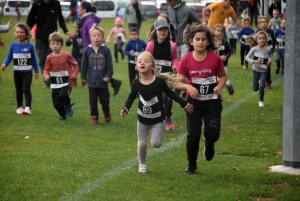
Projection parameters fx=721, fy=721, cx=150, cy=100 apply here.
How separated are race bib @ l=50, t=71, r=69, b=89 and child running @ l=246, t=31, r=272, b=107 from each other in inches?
160

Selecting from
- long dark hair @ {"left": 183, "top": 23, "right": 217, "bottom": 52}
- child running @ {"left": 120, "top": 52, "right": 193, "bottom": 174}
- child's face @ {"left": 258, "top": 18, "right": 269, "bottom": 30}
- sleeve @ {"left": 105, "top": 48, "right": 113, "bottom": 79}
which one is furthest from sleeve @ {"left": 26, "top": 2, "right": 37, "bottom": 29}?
long dark hair @ {"left": 183, "top": 23, "right": 217, "bottom": 52}

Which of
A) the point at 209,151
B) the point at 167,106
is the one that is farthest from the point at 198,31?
the point at 167,106

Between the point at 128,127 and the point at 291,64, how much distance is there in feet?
14.8

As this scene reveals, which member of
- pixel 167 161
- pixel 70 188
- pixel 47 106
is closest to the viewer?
pixel 70 188

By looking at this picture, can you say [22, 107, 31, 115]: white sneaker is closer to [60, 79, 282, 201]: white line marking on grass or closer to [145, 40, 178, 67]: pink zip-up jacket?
[145, 40, 178, 67]: pink zip-up jacket

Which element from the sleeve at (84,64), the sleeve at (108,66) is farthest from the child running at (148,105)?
the sleeve at (84,64)

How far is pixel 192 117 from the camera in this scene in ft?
28.0

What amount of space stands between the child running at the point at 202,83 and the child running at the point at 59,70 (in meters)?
4.71

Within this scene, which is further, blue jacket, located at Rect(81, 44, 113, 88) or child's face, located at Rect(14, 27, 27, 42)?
child's face, located at Rect(14, 27, 27, 42)

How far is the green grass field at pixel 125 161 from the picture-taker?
7.71 metres

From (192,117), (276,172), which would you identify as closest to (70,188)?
(192,117)

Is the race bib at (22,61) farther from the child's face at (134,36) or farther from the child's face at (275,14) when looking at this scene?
the child's face at (275,14)

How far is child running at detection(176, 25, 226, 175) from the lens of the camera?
27.7 feet

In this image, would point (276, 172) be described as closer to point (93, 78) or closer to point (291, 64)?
point (291, 64)
